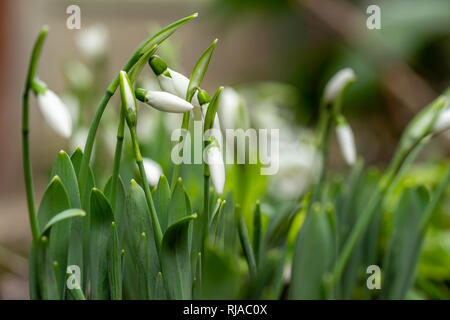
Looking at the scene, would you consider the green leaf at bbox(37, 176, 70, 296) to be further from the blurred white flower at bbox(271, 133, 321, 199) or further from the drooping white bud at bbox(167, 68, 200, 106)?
the blurred white flower at bbox(271, 133, 321, 199)

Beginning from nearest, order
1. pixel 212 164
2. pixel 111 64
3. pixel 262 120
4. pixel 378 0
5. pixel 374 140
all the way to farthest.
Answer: pixel 212 164 < pixel 262 120 < pixel 111 64 < pixel 374 140 < pixel 378 0

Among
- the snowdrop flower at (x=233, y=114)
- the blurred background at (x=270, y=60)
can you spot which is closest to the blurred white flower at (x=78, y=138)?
Answer: the blurred background at (x=270, y=60)

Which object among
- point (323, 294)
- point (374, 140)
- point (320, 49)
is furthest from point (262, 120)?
point (320, 49)

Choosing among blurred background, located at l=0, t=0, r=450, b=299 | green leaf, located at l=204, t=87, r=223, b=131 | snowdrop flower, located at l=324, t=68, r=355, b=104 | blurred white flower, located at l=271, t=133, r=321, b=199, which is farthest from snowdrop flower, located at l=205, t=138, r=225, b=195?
blurred background, located at l=0, t=0, r=450, b=299

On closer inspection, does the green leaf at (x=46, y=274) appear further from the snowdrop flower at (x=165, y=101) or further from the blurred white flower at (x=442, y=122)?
the blurred white flower at (x=442, y=122)

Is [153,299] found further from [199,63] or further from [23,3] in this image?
[23,3]

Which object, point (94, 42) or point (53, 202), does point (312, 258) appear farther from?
point (94, 42)

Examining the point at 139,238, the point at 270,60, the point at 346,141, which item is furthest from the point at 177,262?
the point at 270,60
